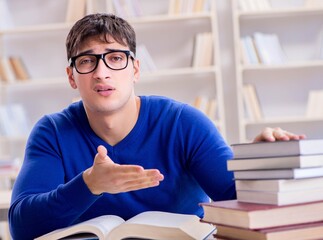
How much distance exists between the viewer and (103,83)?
166cm

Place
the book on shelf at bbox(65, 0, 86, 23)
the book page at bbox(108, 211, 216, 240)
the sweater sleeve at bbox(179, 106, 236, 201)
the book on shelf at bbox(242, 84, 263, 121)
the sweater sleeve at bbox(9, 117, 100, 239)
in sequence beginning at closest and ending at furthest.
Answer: the book page at bbox(108, 211, 216, 240), the sweater sleeve at bbox(9, 117, 100, 239), the sweater sleeve at bbox(179, 106, 236, 201), the book on shelf at bbox(242, 84, 263, 121), the book on shelf at bbox(65, 0, 86, 23)

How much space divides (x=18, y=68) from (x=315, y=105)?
223 centimetres

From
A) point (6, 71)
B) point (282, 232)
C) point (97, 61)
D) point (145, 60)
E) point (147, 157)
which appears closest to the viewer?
point (282, 232)

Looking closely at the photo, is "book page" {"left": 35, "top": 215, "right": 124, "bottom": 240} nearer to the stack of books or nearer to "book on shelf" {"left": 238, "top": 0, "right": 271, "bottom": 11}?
the stack of books

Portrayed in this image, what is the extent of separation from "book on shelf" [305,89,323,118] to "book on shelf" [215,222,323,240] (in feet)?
12.0

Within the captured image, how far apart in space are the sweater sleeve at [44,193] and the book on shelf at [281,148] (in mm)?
371

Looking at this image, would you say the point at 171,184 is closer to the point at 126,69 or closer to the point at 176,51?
the point at 126,69

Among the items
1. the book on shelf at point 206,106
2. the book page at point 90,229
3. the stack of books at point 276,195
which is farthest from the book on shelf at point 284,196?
the book on shelf at point 206,106

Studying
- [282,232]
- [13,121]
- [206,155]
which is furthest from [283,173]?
[13,121]

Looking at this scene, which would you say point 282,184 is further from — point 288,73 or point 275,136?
point 288,73

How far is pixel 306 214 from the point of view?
1.16 m

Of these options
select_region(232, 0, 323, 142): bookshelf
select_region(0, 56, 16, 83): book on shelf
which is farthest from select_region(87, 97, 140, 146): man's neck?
select_region(0, 56, 16, 83): book on shelf

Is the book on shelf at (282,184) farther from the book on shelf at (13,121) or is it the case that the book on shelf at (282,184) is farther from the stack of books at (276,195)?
the book on shelf at (13,121)

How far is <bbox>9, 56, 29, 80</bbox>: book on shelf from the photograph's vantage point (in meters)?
5.00
